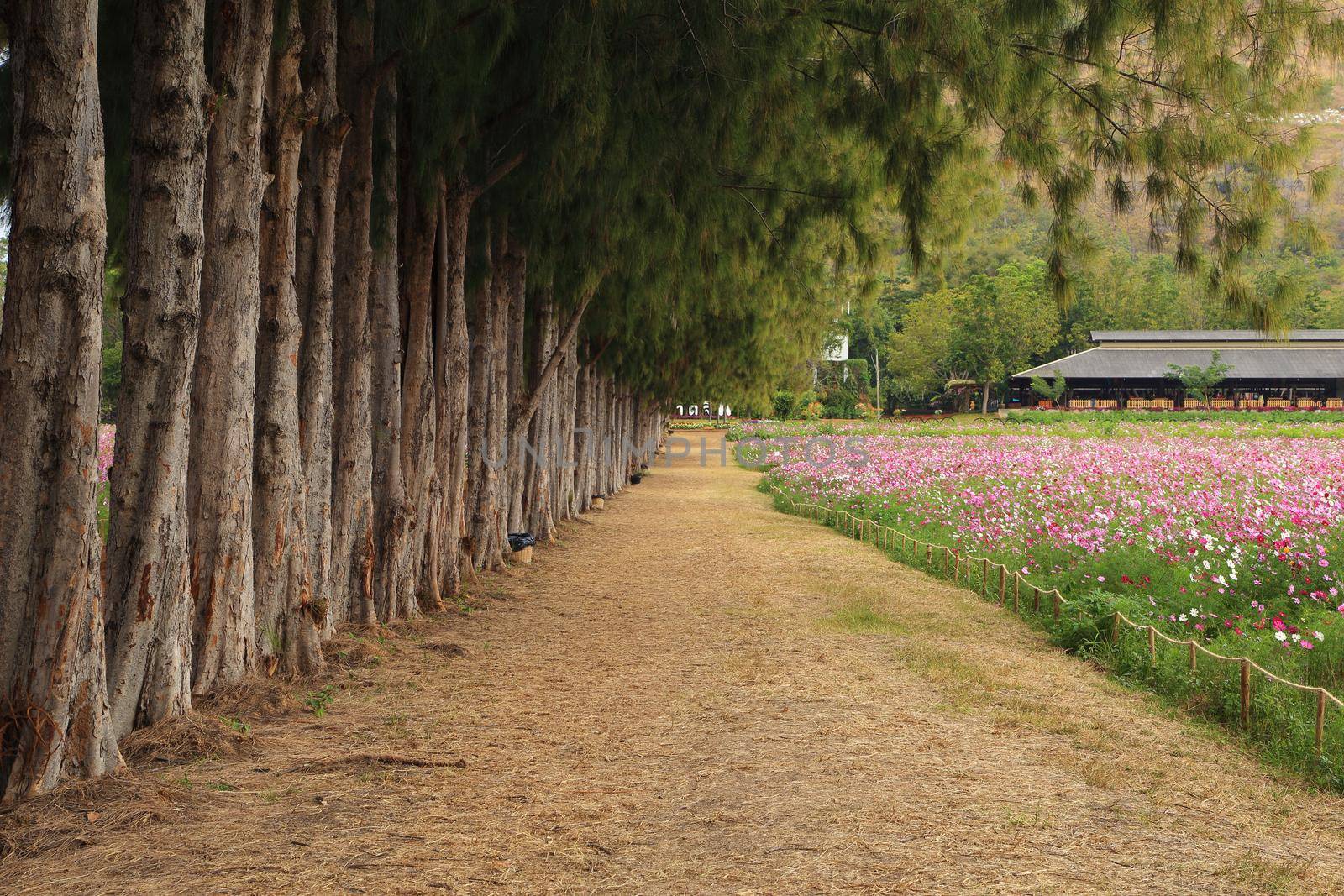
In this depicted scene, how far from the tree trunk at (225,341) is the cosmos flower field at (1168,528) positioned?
21.4ft

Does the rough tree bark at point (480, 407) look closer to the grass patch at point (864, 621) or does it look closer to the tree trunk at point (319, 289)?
the tree trunk at point (319, 289)

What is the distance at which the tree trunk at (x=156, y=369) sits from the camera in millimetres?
5004

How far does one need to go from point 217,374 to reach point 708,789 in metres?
3.63

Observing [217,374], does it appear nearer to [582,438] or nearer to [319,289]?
[319,289]

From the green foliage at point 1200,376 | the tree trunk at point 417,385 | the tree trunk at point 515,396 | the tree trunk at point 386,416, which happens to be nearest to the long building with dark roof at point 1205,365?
the green foliage at point 1200,376

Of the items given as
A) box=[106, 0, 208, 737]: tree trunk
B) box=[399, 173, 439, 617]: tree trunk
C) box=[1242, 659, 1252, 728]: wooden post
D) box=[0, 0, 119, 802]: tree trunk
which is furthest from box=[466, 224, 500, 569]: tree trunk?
box=[1242, 659, 1252, 728]: wooden post

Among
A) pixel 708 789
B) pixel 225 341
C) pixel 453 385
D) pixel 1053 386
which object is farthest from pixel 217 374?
pixel 1053 386

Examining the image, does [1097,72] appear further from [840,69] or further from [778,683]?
[778,683]

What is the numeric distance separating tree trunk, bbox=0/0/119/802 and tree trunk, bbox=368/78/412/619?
168 inches

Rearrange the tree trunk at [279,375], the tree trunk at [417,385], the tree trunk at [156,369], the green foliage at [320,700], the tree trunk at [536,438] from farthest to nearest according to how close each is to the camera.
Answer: the tree trunk at [536,438] < the tree trunk at [417,385] < the tree trunk at [279,375] < the green foliage at [320,700] < the tree trunk at [156,369]

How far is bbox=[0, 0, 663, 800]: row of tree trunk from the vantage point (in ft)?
13.9

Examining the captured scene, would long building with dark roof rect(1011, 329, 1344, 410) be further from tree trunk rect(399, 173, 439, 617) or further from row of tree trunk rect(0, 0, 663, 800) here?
row of tree trunk rect(0, 0, 663, 800)

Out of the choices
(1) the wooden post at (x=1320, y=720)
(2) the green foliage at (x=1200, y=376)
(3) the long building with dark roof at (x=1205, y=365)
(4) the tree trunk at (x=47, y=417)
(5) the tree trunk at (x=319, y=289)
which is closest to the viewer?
(4) the tree trunk at (x=47, y=417)

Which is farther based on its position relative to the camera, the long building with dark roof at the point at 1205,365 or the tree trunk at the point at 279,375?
the long building with dark roof at the point at 1205,365
